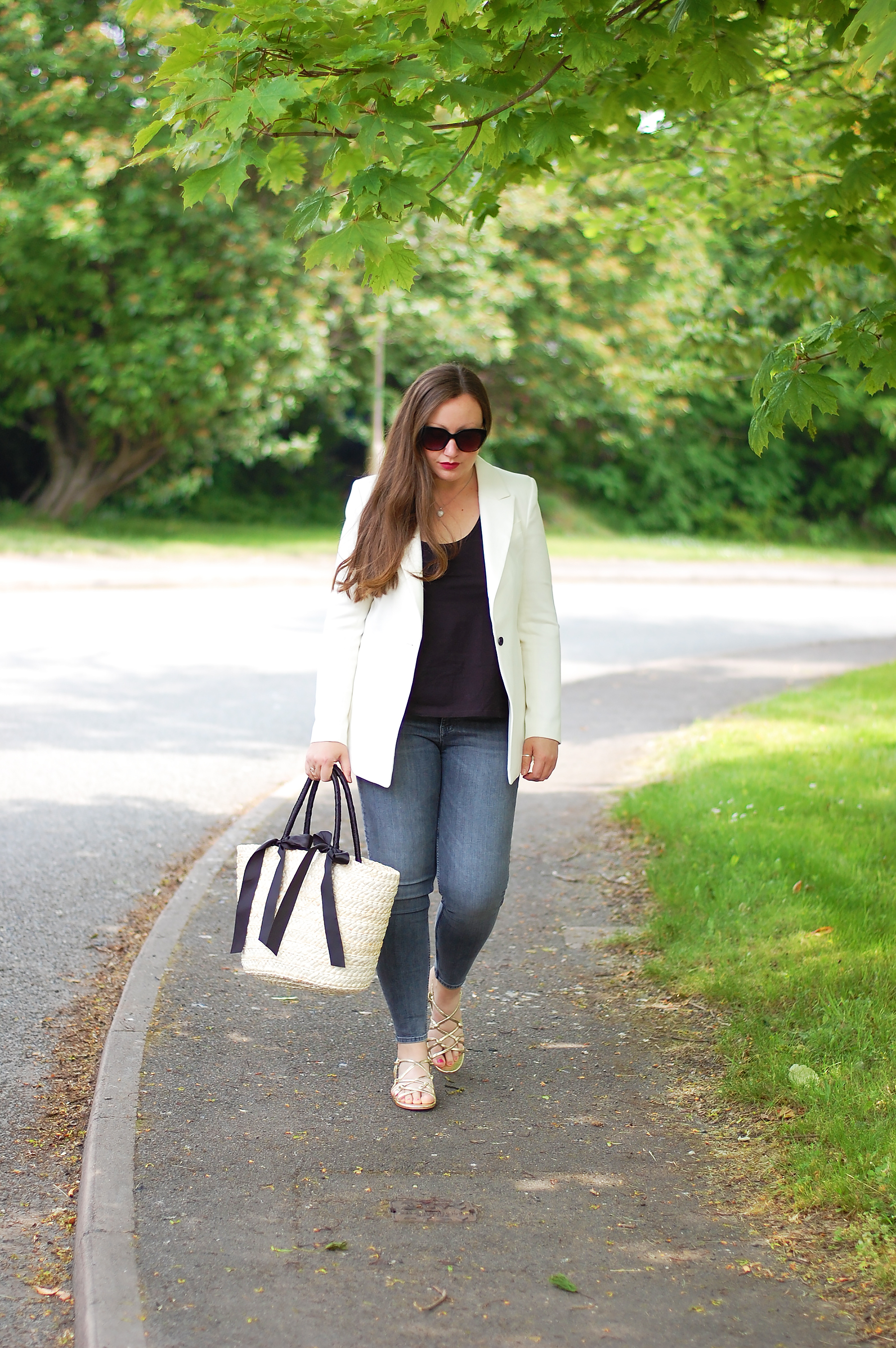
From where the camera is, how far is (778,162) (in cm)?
851

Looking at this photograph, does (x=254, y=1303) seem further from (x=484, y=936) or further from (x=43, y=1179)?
(x=484, y=936)

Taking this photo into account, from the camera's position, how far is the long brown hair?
3.43m

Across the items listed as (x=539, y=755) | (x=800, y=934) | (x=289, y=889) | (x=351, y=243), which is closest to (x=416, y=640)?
(x=539, y=755)

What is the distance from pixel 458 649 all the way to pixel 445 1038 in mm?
1228

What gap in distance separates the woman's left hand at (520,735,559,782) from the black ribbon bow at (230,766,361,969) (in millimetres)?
532

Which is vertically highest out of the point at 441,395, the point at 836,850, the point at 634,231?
the point at 634,231

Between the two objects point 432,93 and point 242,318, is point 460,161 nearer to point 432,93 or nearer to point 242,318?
point 432,93

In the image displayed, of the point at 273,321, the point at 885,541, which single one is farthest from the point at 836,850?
the point at 885,541

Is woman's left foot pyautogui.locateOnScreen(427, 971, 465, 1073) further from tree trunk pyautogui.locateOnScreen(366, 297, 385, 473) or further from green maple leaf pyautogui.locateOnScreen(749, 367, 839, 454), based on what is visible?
tree trunk pyautogui.locateOnScreen(366, 297, 385, 473)

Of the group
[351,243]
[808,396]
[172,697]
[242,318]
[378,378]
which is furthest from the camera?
[378,378]

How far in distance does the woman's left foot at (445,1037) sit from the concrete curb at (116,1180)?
2.85 ft

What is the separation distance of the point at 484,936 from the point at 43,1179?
4.32ft

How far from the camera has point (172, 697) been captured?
979 centimetres

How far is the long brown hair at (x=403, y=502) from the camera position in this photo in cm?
343
